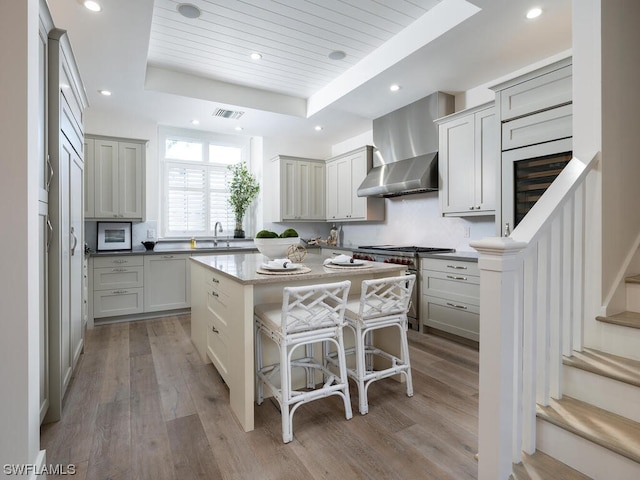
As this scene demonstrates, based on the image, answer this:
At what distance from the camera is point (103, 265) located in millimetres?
4176

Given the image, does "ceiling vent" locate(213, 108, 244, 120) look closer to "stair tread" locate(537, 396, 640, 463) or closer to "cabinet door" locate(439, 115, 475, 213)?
"cabinet door" locate(439, 115, 475, 213)

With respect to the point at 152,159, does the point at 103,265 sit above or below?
below

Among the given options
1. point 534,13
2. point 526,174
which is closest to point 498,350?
point 526,174

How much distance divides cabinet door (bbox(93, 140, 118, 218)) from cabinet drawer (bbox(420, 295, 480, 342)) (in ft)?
13.2

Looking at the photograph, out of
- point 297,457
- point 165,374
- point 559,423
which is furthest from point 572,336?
point 165,374

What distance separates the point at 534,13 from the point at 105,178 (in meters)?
4.78

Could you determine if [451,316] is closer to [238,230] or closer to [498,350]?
[498,350]

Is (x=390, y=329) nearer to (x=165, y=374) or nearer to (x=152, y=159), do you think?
(x=165, y=374)

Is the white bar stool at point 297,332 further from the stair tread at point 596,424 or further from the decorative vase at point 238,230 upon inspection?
the decorative vase at point 238,230

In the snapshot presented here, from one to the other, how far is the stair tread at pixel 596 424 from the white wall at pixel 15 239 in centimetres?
207

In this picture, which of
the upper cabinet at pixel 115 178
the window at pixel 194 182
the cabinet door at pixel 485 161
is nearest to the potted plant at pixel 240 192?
the window at pixel 194 182

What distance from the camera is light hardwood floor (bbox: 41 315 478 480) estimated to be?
163 cm

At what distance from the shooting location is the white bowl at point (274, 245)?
259cm

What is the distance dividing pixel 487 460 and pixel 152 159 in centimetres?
529
